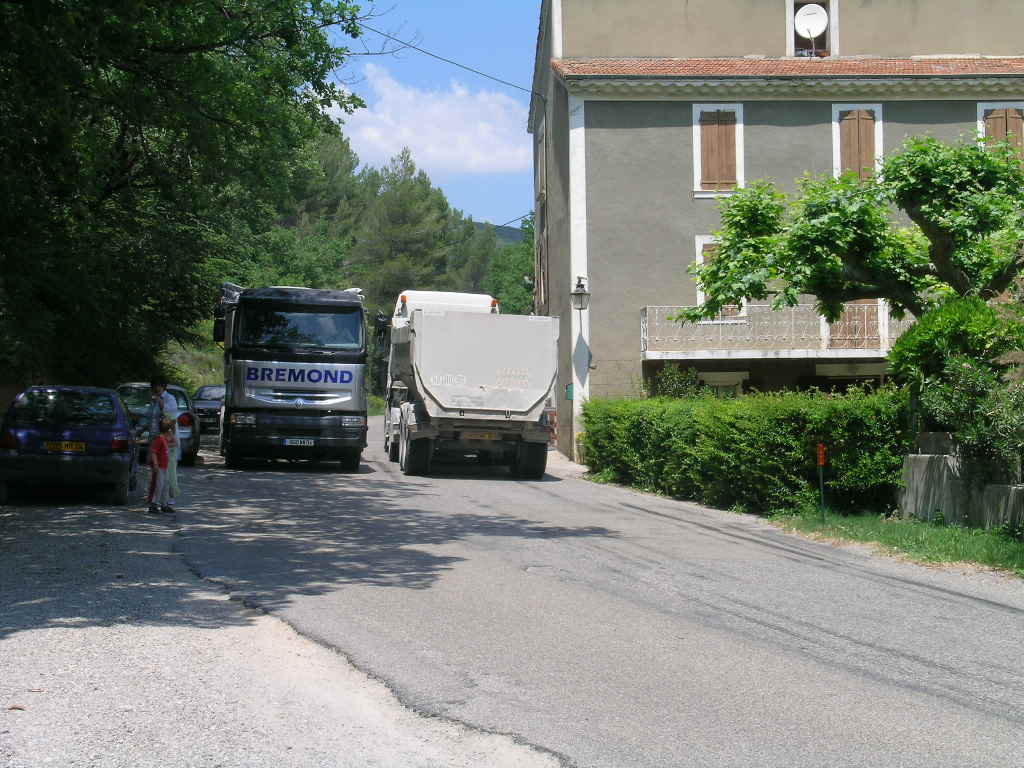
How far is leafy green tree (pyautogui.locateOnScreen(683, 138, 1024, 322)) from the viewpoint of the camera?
613 inches

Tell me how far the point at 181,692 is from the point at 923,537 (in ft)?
30.1

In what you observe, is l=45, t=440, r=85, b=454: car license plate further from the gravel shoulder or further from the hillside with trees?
the gravel shoulder

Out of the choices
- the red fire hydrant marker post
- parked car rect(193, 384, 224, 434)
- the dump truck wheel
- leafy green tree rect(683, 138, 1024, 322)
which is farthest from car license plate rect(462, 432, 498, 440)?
parked car rect(193, 384, 224, 434)

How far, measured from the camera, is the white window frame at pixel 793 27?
99.8ft

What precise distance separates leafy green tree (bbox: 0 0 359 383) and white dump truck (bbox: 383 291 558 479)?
13.1 ft

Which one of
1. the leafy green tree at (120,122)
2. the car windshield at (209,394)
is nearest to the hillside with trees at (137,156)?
the leafy green tree at (120,122)

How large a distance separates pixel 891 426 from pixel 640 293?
13.9 meters

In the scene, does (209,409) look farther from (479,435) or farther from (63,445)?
(63,445)

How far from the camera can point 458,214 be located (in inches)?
3435

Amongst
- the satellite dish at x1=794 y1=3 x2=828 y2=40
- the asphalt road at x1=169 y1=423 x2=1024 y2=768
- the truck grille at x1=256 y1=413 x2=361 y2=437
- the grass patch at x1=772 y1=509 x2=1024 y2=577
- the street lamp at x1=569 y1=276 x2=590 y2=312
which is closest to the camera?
the asphalt road at x1=169 y1=423 x2=1024 y2=768

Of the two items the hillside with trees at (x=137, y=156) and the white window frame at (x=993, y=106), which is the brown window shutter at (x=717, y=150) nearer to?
the white window frame at (x=993, y=106)

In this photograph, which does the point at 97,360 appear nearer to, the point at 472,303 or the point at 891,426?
the point at 472,303

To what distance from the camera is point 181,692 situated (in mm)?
5922

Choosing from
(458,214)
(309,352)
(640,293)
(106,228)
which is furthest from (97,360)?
(458,214)
